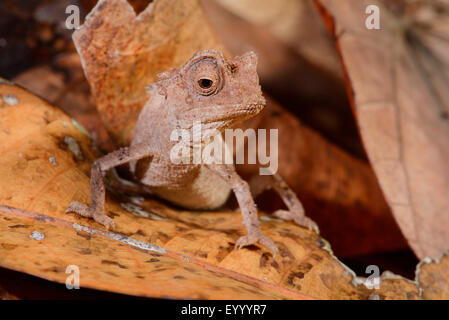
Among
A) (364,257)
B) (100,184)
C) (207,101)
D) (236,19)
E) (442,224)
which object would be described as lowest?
(364,257)

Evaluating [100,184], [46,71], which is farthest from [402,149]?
[46,71]

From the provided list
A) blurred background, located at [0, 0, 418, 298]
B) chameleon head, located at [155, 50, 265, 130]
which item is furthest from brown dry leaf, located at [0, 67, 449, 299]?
blurred background, located at [0, 0, 418, 298]

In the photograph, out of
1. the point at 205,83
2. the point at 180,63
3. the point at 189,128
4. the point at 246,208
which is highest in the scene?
the point at 180,63

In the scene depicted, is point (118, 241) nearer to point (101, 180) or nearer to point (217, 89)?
point (101, 180)

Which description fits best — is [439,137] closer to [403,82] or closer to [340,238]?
[403,82]

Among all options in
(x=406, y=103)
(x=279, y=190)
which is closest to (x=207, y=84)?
(x=279, y=190)

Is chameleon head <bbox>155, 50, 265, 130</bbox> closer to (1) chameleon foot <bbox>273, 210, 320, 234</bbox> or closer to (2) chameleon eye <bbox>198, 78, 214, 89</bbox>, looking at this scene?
(2) chameleon eye <bbox>198, 78, 214, 89</bbox>

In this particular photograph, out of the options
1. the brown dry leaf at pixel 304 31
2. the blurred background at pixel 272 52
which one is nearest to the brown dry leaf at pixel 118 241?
the blurred background at pixel 272 52

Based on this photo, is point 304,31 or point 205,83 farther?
point 304,31
